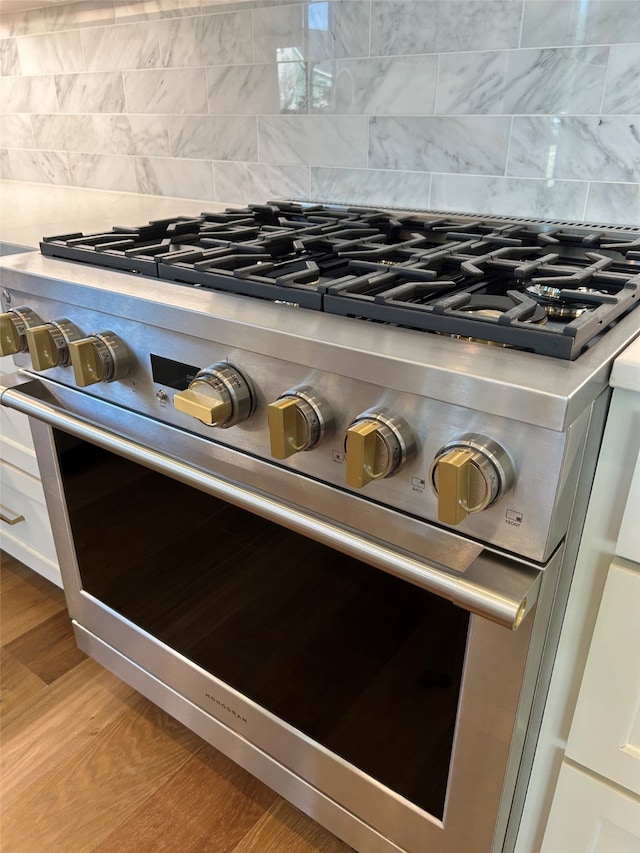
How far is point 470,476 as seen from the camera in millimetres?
549

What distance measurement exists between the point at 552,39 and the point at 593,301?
2.03 ft

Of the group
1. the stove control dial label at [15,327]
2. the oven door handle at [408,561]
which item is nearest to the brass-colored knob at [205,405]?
the oven door handle at [408,561]

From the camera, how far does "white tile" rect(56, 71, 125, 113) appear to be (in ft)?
5.49

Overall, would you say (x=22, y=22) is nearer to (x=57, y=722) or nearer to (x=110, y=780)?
(x=57, y=722)

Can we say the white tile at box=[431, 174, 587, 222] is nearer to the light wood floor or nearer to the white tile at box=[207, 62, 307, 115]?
the white tile at box=[207, 62, 307, 115]

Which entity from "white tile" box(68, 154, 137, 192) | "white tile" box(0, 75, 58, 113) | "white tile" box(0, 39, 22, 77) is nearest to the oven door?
"white tile" box(68, 154, 137, 192)

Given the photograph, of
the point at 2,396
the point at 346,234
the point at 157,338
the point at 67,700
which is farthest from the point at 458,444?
the point at 67,700

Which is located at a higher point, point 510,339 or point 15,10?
point 15,10

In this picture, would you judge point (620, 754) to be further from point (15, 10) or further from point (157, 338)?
point (15, 10)

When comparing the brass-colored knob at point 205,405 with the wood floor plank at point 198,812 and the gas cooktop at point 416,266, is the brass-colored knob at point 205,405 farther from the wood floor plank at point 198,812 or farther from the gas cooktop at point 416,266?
the wood floor plank at point 198,812

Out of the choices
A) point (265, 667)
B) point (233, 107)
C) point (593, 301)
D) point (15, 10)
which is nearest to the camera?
point (593, 301)

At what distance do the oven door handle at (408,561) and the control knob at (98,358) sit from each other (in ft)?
0.31

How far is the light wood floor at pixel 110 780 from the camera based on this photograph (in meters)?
1.08

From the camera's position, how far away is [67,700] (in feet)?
4.38
